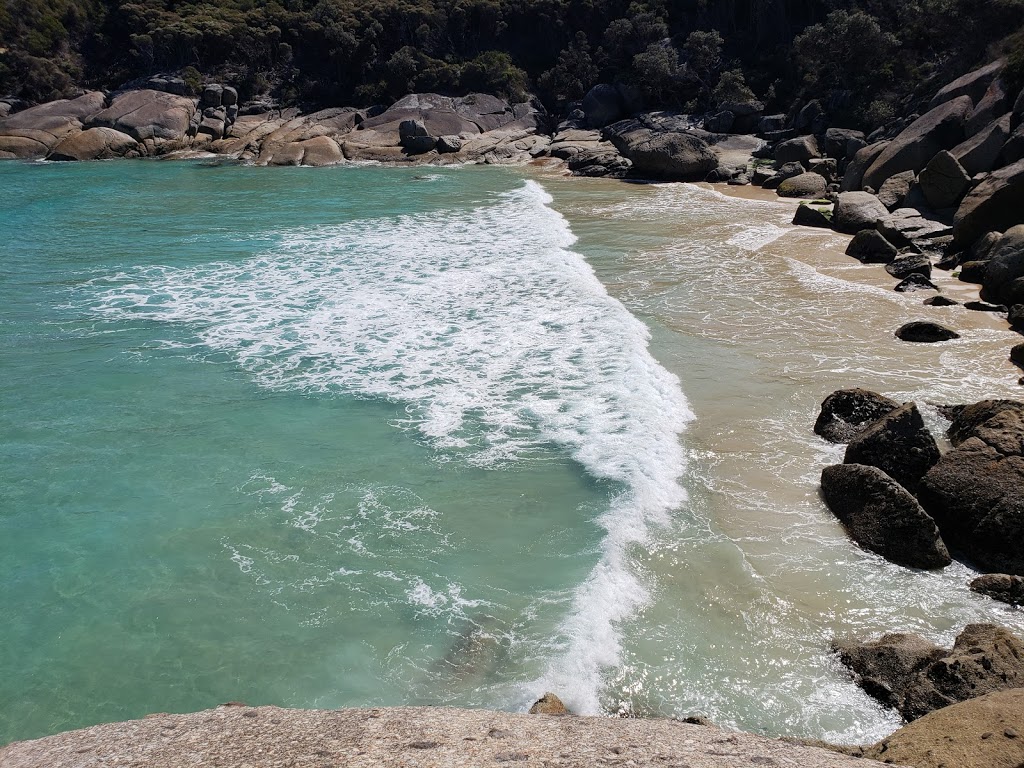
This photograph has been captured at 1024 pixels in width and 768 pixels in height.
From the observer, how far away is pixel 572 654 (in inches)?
235

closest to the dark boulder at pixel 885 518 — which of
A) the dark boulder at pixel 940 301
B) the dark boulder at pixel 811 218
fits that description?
the dark boulder at pixel 940 301

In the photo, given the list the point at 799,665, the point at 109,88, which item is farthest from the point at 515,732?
the point at 109,88

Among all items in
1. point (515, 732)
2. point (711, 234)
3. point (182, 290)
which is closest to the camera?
point (515, 732)

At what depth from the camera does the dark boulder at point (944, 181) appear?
20172 mm

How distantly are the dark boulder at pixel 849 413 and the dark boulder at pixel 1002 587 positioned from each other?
2.74 m

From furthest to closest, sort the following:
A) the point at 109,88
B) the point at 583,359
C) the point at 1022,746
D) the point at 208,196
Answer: the point at 109,88 → the point at 208,196 → the point at 583,359 → the point at 1022,746

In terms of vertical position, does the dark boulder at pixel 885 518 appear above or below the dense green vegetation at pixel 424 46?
below

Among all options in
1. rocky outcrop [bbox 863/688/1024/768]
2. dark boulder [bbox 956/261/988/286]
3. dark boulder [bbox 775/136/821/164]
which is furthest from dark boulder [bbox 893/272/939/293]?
dark boulder [bbox 775/136/821/164]

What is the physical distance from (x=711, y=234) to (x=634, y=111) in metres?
31.1

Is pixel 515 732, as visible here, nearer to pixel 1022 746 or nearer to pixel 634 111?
pixel 1022 746

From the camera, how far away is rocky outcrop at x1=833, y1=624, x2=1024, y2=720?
16.6 feet

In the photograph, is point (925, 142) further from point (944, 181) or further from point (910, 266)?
point (910, 266)

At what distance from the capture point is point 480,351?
1245 cm

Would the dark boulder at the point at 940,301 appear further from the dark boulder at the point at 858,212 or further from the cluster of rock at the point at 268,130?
the cluster of rock at the point at 268,130
